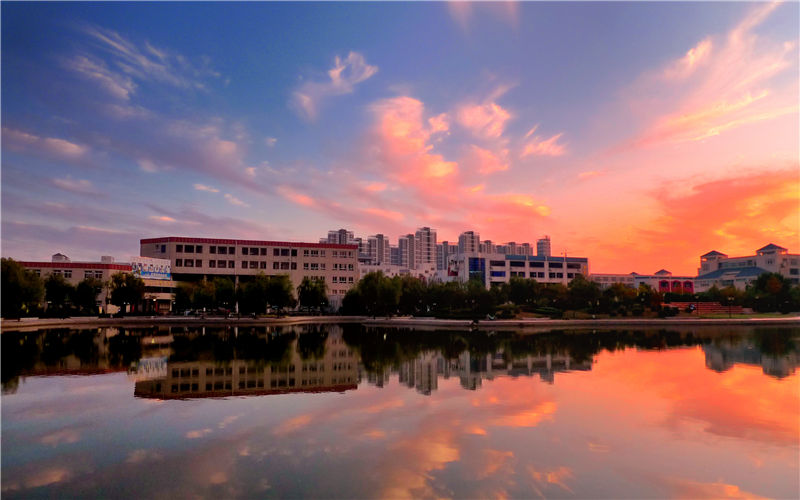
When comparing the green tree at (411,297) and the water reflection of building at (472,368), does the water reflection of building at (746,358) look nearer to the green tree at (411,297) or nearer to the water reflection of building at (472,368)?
the water reflection of building at (472,368)

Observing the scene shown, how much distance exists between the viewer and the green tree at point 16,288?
62.3m

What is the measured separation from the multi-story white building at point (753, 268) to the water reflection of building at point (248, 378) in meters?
142

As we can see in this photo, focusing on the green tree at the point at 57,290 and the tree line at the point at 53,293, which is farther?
the green tree at the point at 57,290

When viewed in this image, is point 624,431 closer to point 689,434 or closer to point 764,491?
point 689,434

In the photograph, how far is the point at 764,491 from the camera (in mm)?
11117

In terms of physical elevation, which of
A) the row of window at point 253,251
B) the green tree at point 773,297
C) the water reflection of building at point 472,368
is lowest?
the water reflection of building at point 472,368

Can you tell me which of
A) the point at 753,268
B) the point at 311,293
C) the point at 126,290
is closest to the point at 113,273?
the point at 126,290

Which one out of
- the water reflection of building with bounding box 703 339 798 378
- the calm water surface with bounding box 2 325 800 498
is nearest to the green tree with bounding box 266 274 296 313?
the calm water surface with bounding box 2 325 800 498

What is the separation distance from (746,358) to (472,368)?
19558 mm

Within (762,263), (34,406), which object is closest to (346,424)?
(34,406)

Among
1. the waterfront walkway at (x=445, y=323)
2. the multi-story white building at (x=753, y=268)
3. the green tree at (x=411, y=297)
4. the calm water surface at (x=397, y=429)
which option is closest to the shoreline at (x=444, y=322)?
the waterfront walkway at (x=445, y=323)

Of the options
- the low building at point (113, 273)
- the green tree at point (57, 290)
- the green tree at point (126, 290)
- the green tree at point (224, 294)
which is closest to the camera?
the green tree at point (57, 290)

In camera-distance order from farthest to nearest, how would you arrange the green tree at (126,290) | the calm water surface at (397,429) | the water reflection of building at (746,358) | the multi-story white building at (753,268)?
the multi-story white building at (753,268), the green tree at (126,290), the water reflection of building at (746,358), the calm water surface at (397,429)

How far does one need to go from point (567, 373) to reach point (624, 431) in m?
11.7
